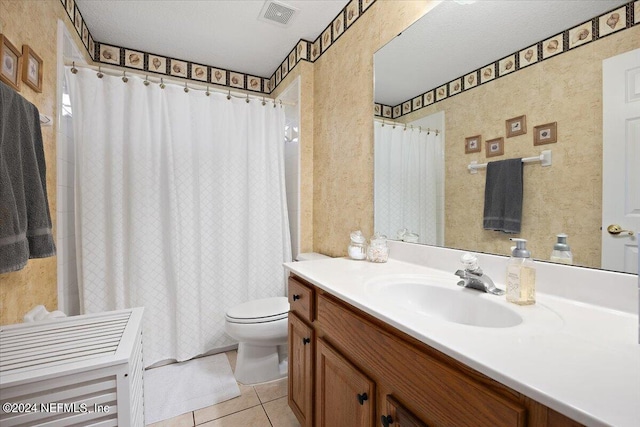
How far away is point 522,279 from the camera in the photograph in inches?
Answer: 32.4

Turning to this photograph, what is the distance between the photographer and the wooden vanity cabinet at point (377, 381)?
0.52m

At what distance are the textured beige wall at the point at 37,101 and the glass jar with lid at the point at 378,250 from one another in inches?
59.2

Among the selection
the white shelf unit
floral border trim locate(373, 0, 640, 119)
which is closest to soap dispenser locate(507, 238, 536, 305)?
floral border trim locate(373, 0, 640, 119)

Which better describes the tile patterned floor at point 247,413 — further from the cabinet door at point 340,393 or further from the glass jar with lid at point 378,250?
the glass jar with lid at point 378,250

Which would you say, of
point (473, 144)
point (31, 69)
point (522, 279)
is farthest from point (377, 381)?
point (31, 69)

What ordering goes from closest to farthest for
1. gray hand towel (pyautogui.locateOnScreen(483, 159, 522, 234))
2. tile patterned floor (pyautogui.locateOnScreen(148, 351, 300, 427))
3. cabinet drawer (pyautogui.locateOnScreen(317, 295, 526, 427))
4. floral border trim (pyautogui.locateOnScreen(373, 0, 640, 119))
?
cabinet drawer (pyautogui.locateOnScreen(317, 295, 526, 427))
floral border trim (pyautogui.locateOnScreen(373, 0, 640, 119))
gray hand towel (pyautogui.locateOnScreen(483, 159, 522, 234))
tile patterned floor (pyautogui.locateOnScreen(148, 351, 300, 427))

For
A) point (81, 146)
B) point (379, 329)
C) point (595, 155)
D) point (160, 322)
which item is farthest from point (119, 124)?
point (595, 155)

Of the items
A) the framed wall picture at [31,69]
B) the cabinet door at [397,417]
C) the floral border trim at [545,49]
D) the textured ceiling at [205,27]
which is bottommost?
the cabinet door at [397,417]

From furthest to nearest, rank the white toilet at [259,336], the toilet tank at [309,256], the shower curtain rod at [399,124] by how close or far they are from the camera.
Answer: the toilet tank at [309,256] < the white toilet at [259,336] < the shower curtain rod at [399,124]

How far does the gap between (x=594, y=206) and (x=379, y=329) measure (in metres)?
0.69

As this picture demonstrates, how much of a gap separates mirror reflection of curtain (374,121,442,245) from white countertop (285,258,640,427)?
0.53 metres

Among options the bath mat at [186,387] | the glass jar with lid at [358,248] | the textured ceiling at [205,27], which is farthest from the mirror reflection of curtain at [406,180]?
the bath mat at [186,387]

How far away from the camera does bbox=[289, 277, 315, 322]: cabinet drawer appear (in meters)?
1.18

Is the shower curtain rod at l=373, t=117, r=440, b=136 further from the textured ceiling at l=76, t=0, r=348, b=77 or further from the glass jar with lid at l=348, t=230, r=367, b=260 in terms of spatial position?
the textured ceiling at l=76, t=0, r=348, b=77
